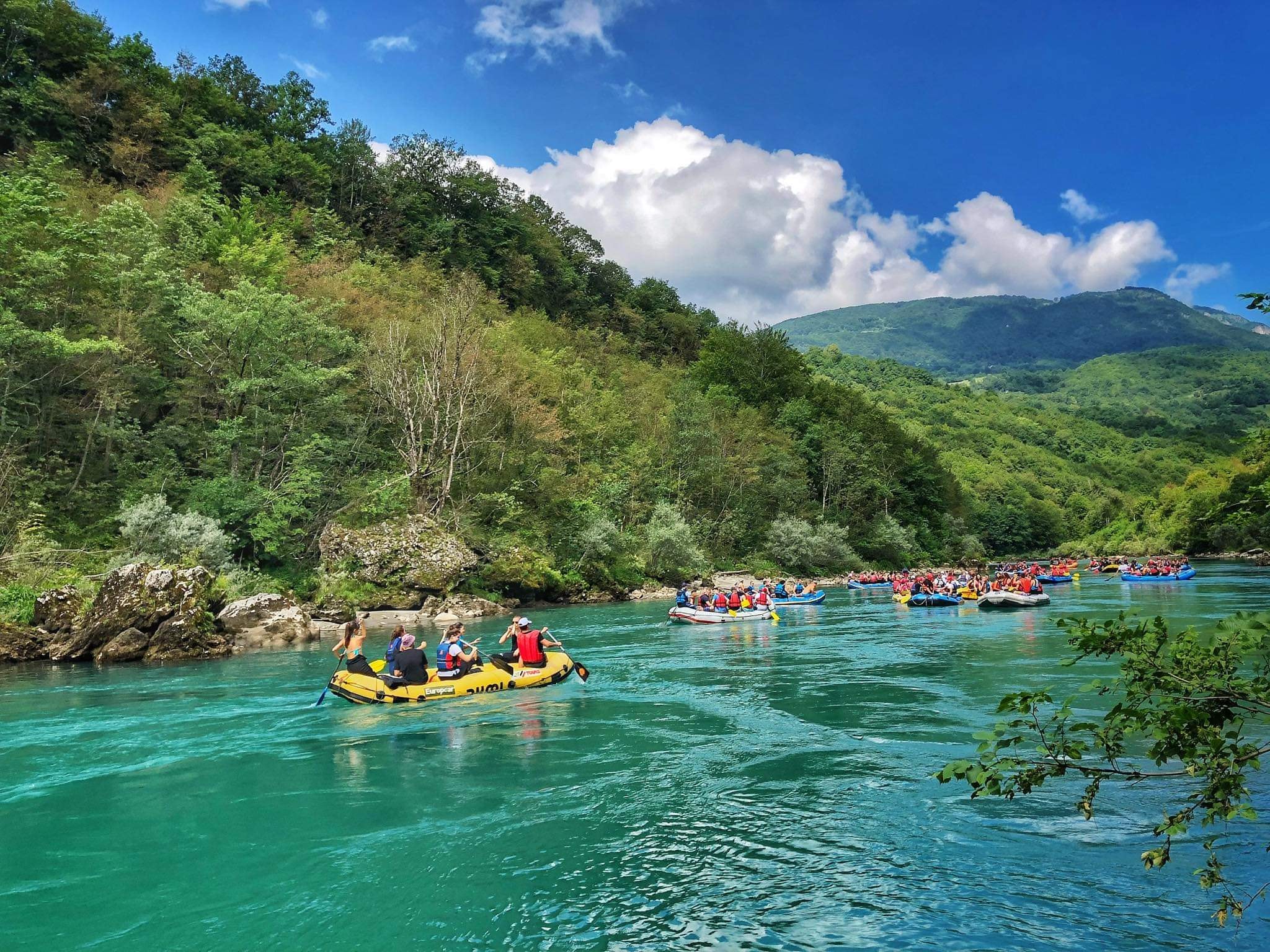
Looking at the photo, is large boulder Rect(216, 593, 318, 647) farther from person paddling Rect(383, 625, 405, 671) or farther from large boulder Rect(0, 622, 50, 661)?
person paddling Rect(383, 625, 405, 671)

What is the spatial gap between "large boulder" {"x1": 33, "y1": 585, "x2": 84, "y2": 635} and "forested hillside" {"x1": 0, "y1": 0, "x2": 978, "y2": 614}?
134 centimetres

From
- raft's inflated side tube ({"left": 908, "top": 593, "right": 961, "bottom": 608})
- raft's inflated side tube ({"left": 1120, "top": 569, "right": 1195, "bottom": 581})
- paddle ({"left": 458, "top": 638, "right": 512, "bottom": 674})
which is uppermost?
paddle ({"left": 458, "top": 638, "right": 512, "bottom": 674})

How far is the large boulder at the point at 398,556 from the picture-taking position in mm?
28828

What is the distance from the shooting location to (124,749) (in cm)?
1121

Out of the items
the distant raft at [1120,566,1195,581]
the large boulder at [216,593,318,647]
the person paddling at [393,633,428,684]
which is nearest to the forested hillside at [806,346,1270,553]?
the distant raft at [1120,566,1195,581]

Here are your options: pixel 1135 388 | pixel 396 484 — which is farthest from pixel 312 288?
pixel 1135 388

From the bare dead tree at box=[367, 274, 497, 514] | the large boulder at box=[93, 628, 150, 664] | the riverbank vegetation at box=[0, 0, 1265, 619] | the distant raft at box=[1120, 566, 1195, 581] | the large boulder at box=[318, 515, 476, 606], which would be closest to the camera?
the large boulder at box=[93, 628, 150, 664]

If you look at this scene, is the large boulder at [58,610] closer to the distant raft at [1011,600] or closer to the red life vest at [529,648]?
the red life vest at [529,648]

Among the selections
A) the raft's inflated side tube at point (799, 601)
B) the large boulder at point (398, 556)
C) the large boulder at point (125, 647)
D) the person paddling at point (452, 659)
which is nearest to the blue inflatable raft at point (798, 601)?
the raft's inflated side tube at point (799, 601)

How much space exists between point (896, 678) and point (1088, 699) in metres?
3.64

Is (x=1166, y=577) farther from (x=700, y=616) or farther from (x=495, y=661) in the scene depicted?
(x=495, y=661)

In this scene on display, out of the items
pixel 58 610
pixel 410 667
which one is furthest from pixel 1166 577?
pixel 58 610

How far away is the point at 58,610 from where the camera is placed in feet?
65.8

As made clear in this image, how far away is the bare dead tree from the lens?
33.7 m
